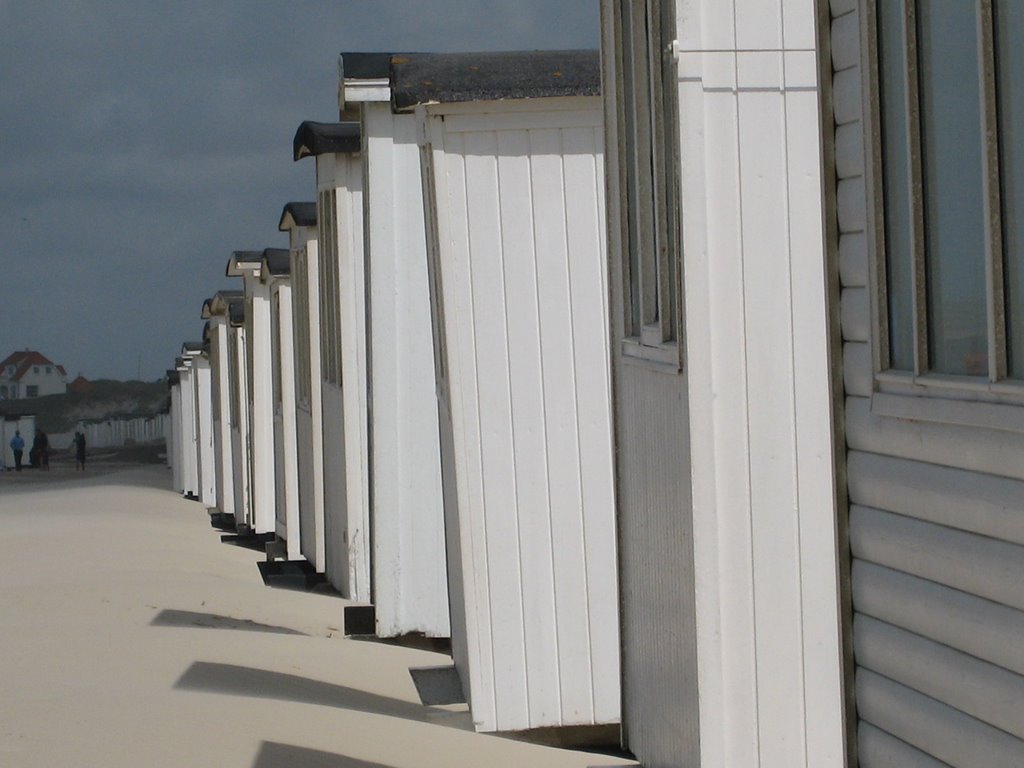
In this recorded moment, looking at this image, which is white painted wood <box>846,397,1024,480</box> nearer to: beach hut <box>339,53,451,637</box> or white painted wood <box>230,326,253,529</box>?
beach hut <box>339,53,451,637</box>

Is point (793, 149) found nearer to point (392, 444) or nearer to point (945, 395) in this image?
point (945, 395)

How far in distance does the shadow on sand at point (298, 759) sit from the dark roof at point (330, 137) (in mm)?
4923

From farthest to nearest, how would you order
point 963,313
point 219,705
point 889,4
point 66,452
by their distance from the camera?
point 66,452
point 219,705
point 889,4
point 963,313

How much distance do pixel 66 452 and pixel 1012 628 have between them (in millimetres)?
66054

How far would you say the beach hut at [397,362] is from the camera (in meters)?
9.52

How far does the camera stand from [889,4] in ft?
11.6

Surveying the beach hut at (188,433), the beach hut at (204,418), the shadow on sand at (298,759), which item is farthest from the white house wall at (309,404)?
the beach hut at (188,433)

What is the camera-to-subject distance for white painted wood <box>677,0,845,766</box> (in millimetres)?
4742

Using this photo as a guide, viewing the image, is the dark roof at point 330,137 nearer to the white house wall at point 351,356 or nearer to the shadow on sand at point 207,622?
the white house wall at point 351,356

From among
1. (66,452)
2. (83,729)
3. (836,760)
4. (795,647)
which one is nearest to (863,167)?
(795,647)

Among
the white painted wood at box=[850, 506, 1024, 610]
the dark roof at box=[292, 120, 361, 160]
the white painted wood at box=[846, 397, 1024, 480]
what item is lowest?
the white painted wood at box=[850, 506, 1024, 610]

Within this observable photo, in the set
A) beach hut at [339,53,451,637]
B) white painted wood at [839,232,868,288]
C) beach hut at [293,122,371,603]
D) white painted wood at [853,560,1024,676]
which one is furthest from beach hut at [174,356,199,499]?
white painted wood at [853,560,1024,676]

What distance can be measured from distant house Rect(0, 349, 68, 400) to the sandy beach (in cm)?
10783

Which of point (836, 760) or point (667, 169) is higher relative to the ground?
point (667, 169)
